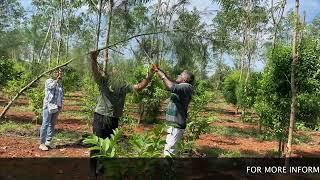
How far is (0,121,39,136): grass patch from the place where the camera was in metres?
11.7

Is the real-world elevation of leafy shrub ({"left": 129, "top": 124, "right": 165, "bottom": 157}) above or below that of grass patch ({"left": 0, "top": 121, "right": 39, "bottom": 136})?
above

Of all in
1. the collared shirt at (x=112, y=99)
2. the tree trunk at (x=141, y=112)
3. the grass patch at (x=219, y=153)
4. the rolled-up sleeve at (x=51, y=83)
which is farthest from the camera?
the tree trunk at (x=141, y=112)

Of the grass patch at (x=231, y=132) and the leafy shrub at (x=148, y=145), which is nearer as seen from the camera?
the leafy shrub at (x=148, y=145)

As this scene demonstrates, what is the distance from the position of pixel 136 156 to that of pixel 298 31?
5.57 metres

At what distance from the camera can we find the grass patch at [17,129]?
11.7 metres

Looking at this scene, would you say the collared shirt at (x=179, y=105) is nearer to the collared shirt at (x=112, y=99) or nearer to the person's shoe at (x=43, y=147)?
the collared shirt at (x=112, y=99)

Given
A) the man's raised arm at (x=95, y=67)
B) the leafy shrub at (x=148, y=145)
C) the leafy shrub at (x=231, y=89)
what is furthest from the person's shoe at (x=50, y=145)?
the leafy shrub at (x=231, y=89)

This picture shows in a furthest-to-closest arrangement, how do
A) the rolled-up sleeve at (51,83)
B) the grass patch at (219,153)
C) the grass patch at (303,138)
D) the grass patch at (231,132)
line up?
1. the grass patch at (231,132)
2. the grass patch at (303,138)
3. the grass patch at (219,153)
4. the rolled-up sleeve at (51,83)

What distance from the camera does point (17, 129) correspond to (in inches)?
481

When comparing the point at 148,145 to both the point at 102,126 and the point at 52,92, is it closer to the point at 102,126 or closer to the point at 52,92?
the point at 102,126

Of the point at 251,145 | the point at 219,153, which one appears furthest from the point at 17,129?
the point at 251,145

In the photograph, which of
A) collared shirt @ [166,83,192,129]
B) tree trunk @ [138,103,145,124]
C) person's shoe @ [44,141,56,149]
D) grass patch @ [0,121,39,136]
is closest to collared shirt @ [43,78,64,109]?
person's shoe @ [44,141,56,149]

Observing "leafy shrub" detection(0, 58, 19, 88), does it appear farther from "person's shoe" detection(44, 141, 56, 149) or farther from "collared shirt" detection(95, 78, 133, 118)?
"collared shirt" detection(95, 78, 133, 118)

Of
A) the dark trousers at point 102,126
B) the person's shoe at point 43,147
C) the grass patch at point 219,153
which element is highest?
the dark trousers at point 102,126
